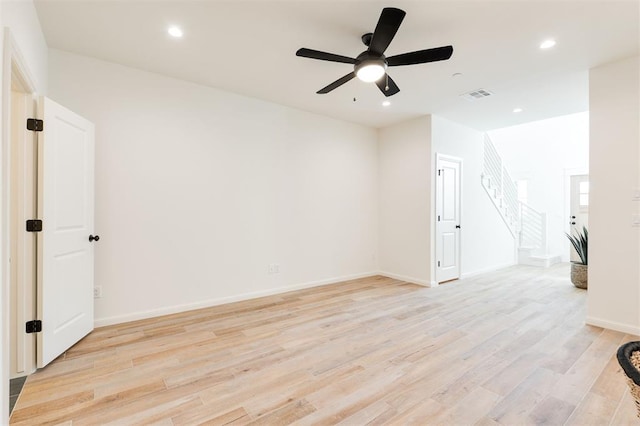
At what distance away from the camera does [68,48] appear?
9.61ft

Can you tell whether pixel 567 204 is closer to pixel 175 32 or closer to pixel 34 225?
pixel 175 32

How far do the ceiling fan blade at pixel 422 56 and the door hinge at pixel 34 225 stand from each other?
10.1 feet

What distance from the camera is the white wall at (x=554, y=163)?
7355 millimetres

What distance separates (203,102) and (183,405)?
10.9 feet

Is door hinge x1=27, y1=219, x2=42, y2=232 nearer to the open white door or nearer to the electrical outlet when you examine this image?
the open white door

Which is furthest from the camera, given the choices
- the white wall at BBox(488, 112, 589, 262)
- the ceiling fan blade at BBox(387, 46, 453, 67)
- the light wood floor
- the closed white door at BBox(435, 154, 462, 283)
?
the white wall at BBox(488, 112, 589, 262)

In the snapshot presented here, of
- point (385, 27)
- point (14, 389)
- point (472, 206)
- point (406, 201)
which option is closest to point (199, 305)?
point (14, 389)

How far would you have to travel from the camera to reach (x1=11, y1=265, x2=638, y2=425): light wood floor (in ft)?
6.00

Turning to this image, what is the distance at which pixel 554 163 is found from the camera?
305 inches

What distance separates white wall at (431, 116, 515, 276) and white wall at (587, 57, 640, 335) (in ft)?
6.71

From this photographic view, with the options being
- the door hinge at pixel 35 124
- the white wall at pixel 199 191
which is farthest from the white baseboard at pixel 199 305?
the door hinge at pixel 35 124

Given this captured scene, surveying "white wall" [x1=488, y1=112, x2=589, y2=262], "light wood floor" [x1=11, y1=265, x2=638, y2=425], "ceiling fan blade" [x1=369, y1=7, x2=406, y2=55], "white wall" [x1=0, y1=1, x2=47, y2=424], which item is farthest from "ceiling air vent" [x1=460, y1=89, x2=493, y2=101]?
"white wall" [x1=488, y1=112, x2=589, y2=262]

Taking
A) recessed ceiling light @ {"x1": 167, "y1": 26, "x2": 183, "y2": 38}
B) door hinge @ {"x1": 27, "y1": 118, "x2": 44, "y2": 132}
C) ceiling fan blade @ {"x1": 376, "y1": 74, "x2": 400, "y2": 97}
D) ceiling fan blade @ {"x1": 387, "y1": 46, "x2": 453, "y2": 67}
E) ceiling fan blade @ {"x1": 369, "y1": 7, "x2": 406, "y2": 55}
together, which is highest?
recessed ceiling light @ {"x1": 167, "y1": 26, "x2": 183, "y2": 38}

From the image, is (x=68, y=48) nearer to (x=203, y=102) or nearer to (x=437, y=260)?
(x=203, y=102)
